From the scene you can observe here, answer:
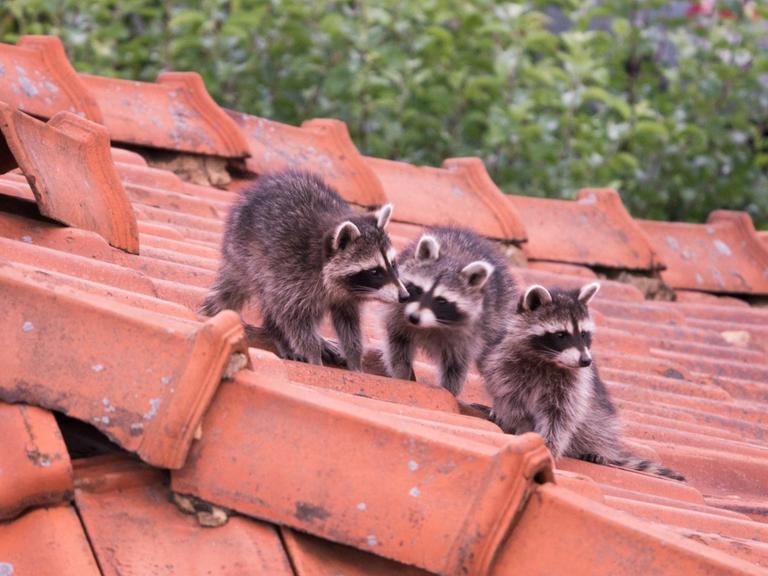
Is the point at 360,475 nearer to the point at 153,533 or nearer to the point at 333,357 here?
the point at 153,533

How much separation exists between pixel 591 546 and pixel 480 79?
725 centimetres

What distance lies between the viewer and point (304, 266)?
405 cm

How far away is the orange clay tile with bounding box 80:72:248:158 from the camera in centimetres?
536

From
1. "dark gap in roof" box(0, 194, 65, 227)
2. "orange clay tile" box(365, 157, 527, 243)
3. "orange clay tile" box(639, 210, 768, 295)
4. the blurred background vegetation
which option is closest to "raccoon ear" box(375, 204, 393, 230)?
"dark gap in roof" box(0, 194, 65, 227)

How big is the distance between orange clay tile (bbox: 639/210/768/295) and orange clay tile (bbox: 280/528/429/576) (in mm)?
4373

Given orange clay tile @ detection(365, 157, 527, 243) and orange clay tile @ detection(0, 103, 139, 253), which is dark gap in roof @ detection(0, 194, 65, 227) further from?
orange clay tile @ detection(365, 157, 527, 243)

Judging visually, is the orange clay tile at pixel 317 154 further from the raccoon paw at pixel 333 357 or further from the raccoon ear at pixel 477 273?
the raccoon paw at pixel 333 357

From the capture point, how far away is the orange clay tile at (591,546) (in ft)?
6.88

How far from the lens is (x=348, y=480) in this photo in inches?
86.7

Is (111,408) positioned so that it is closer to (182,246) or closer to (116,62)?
(182,246)

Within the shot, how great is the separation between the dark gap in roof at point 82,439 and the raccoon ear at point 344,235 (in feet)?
5.52

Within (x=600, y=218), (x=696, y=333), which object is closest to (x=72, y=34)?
(x=600, y=218)

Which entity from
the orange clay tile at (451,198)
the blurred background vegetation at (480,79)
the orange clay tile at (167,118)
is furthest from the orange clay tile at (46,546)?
the blurred background vegetation at (480,79)

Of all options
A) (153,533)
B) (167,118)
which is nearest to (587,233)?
(167,118)
